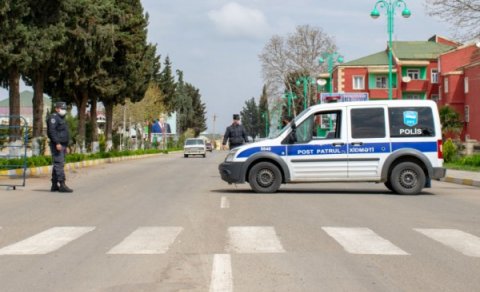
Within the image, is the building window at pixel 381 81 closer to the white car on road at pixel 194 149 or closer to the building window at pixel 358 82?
the building window at pixel 358 82

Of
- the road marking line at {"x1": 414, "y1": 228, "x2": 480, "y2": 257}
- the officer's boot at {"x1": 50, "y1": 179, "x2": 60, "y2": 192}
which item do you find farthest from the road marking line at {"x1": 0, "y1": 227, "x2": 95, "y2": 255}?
the officer's boot at {"x1": 50, "y1": 179, "x2": 60, "y2": 192}

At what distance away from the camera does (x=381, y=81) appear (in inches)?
2884

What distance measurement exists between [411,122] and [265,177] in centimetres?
367

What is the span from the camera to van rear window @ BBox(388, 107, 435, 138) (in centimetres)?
1538

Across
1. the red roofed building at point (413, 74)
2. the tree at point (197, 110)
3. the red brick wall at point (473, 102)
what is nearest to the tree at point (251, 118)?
the tree at point (197, 110)

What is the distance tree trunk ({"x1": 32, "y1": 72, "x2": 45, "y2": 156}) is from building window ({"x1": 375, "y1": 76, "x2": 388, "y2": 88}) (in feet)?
163

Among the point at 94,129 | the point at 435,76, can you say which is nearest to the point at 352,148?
the point at 94,129

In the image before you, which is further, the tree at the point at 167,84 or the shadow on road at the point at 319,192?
the tree at the point at 167,84

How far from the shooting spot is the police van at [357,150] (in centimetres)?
1541

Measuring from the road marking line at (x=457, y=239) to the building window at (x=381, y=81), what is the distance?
64839 mm

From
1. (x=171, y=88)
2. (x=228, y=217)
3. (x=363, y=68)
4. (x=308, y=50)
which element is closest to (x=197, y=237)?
(x=228, y=217)

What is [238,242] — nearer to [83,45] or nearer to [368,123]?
[368,123]

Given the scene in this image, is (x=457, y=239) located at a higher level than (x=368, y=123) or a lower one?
lower

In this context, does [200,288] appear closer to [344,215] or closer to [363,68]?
[344,215]
